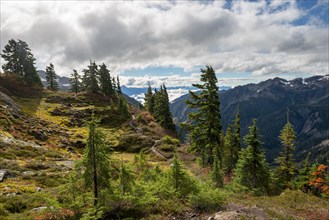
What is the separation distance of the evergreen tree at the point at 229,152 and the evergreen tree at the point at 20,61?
7994 cm

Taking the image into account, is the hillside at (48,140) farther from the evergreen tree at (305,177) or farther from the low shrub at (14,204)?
the evergreen tree at (305,177)

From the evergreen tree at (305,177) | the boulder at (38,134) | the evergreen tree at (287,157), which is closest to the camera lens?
the evergreen tree at (287,157)

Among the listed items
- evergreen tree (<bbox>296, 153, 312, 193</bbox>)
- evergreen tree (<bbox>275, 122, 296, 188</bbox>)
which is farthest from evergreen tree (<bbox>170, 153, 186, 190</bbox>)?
evergreen tree (<bbox>296, 153, 312, 193</bbox>)

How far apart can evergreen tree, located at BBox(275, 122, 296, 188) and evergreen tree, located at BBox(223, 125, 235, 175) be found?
9.99 m

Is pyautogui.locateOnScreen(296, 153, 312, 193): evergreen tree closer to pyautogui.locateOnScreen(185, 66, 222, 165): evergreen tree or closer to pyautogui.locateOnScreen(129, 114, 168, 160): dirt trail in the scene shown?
pyautogui.locateOnScreen(185, 66, 222, 165): evergreen tree

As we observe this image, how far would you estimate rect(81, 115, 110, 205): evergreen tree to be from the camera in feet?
46.6

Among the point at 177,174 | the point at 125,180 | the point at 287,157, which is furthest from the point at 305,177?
the point at 125,180

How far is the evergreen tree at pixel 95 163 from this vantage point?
1420 cm

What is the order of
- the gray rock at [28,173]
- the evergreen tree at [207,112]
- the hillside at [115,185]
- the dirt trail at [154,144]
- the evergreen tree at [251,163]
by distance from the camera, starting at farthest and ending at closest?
1. the dirt trail at [154,144]
2. the evergreen tree at [251,163]
3. the evergreen tree at [207,112]
4. the gray rock at [28,173]
5. the hillside at [115,185]

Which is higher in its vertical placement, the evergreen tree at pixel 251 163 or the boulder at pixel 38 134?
the boulder at pixel 38 134

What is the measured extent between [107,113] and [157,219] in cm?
7170

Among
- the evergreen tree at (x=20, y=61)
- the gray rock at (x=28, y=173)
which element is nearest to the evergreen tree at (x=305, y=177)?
the gray rock at (x=28, y=173)

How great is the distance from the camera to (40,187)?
2152 centimetres

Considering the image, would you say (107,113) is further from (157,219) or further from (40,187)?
(157,219)
